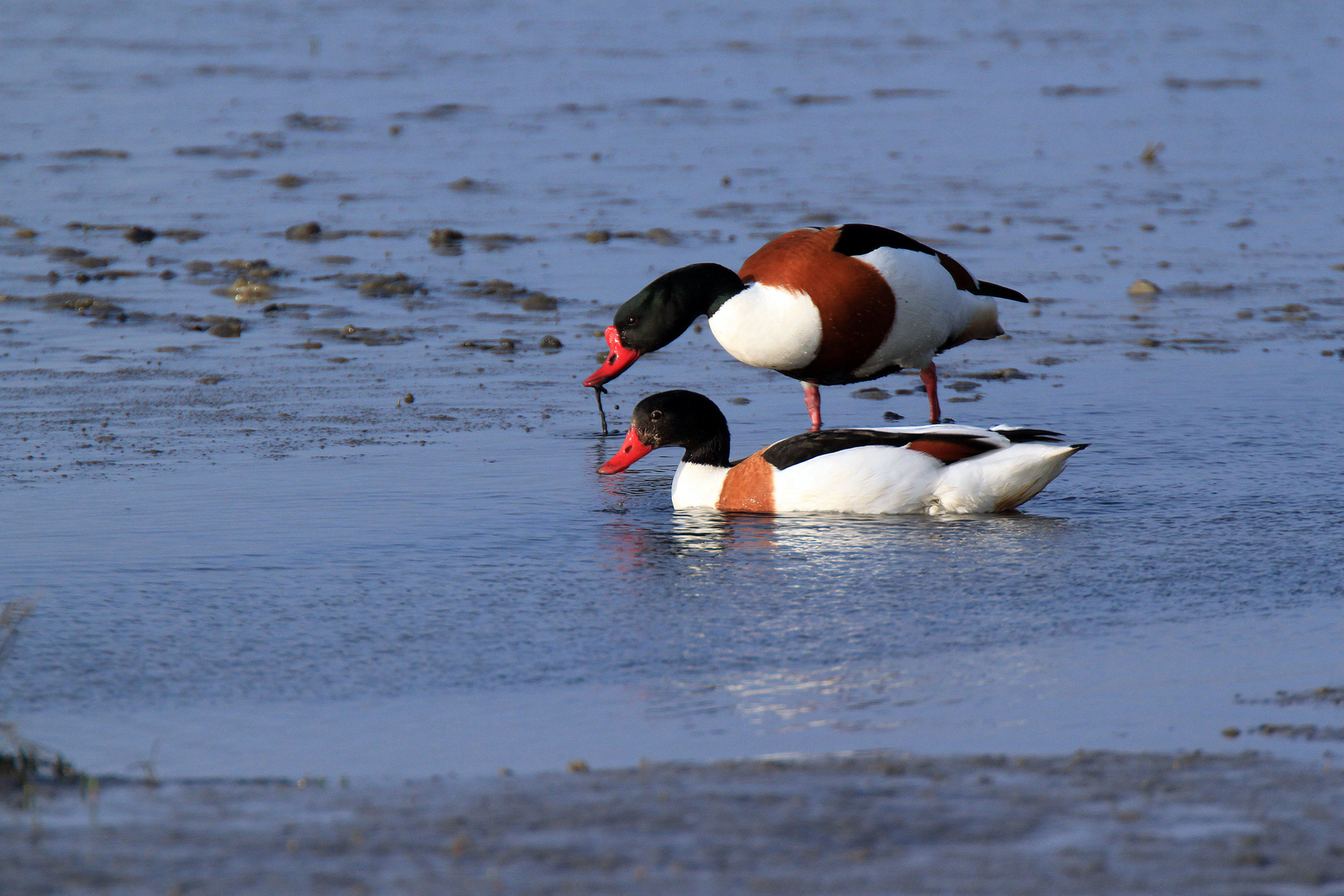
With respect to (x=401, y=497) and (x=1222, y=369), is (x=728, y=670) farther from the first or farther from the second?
(x=1222, y=369)

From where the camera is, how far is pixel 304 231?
519 inches

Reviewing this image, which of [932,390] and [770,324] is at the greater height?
[770,324]

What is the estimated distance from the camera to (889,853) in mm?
3436

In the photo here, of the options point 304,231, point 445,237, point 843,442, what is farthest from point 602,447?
point 304,231

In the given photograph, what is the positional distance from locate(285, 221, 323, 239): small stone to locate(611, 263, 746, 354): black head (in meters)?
5.81

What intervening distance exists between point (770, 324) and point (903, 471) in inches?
47.1

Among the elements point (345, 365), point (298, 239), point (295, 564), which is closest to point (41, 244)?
point (298, 239)

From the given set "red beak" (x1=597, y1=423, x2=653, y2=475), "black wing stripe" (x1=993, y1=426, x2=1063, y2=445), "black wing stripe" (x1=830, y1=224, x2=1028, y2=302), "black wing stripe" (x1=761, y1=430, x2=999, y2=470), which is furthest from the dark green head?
"black wing stripe" (x1=993, y1=426, x2=1063, y2=445)

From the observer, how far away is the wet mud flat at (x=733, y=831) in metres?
3.31

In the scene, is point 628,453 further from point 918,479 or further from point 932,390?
point 932,390

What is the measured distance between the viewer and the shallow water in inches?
182

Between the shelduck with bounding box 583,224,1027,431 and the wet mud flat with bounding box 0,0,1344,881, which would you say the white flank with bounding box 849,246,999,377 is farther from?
the wet mud flat with bounding box 0,0,1344,881

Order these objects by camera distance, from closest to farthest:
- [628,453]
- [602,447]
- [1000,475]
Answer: [1000,475], [628,453], [602,447]

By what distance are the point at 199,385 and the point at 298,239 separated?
13.7 feet
